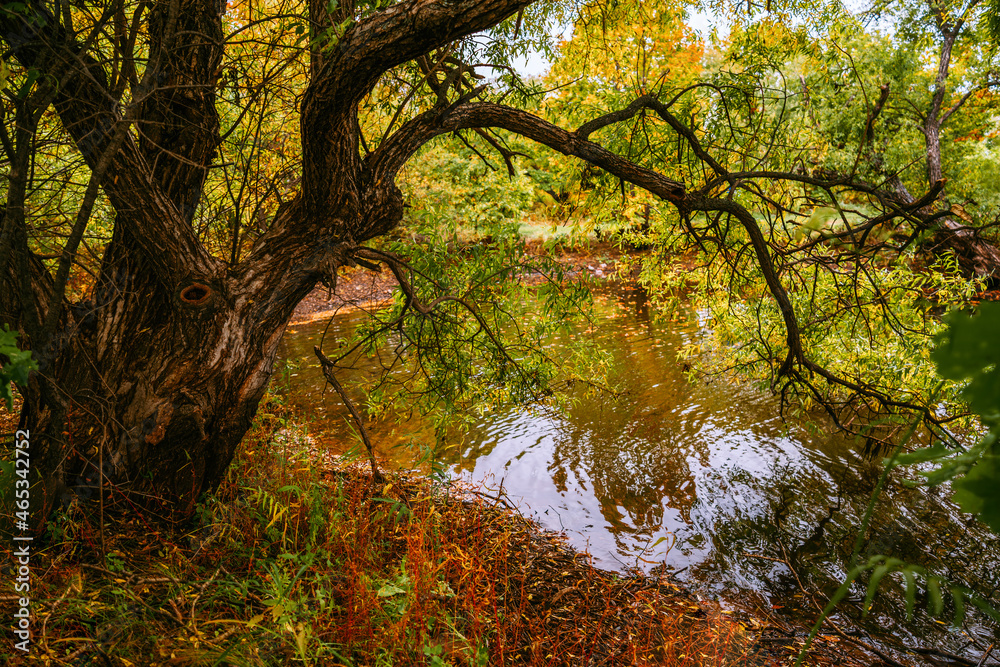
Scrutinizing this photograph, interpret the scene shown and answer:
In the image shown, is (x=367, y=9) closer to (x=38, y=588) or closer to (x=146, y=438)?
(x=146, y=438)

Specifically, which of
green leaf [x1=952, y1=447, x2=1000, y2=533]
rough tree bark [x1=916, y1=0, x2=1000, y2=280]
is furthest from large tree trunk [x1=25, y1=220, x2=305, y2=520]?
rough tree bark [x1=916, y1=0, x2=1000, y2=280]

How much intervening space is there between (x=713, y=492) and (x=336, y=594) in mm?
4336

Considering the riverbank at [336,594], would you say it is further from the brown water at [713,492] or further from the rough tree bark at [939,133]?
the rough tree bark at [939,133]

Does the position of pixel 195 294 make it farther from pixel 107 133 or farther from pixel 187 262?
pixel 107 133

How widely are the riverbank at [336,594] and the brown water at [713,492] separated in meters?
0.54

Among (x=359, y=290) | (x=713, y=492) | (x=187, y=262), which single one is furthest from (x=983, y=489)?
(x=359, y=290)

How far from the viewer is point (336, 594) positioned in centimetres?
294

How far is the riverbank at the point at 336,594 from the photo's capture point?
7.59ft

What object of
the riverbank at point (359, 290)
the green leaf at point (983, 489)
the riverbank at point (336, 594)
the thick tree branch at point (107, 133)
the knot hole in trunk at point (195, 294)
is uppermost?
the riverbank at point (359, 290)

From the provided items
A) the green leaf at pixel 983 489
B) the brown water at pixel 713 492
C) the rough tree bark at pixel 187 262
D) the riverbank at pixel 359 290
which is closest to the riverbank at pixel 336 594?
the rough tree bark at pixel 187 262

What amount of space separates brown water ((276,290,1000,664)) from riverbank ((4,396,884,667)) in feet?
1.78

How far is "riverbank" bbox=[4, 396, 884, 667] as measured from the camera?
7.59ft

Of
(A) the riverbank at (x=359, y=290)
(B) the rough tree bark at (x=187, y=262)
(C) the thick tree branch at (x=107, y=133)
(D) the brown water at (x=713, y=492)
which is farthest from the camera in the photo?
(A) the riverbank at (x=359, y=290)

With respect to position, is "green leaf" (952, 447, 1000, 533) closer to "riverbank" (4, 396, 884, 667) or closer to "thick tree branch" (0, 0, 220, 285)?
"riverbank" (4, 396, 884, 667)
